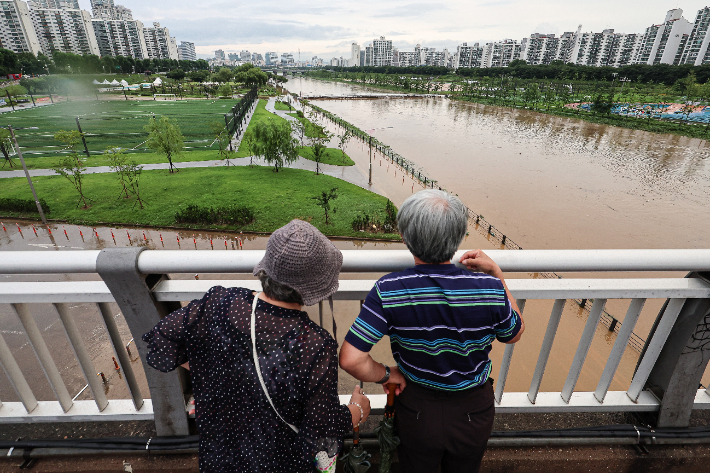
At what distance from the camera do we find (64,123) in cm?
3941

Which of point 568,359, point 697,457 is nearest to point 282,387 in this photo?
point 697,457

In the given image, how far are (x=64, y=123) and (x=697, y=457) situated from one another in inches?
2048

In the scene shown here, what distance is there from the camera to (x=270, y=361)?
113cm

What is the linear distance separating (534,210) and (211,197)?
17.7 m

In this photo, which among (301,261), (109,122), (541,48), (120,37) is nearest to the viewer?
(301,261)

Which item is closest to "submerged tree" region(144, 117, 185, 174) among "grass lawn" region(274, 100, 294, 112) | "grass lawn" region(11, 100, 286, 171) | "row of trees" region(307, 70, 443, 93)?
"grass lawn" region(11, 100, 286, 171)

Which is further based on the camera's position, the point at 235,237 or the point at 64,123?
the point at 64,123

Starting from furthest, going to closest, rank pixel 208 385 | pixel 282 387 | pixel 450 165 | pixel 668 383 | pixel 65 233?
1. pixel 450 165
2. pixel 65 233
3. pixel 668 383
4. pixel 208 385
5. pixel 282 387

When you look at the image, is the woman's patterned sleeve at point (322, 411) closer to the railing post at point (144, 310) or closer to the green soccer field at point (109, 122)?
the railing post at point (144, 310)

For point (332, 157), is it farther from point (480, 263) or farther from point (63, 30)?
point (63, 30)

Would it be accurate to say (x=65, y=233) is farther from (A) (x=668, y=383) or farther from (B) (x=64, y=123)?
(B) (x=64, y=123)

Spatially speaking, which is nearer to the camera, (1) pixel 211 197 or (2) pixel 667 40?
(1) pixel 211 197

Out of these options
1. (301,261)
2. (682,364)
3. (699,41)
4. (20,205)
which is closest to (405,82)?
(699,41)

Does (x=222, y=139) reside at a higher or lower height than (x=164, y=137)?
lower
